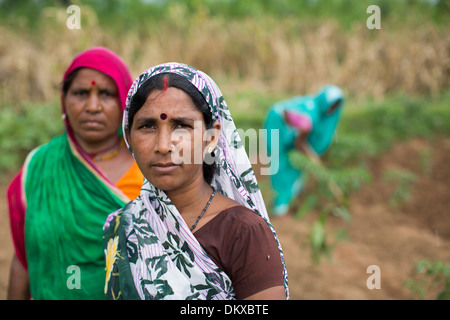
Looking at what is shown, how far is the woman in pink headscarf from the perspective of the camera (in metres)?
1.90

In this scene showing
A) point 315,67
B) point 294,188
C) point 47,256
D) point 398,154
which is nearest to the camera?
point 47,256

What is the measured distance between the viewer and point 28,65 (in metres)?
7.46

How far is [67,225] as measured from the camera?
193 cm

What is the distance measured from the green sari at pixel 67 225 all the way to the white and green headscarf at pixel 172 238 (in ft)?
1.43

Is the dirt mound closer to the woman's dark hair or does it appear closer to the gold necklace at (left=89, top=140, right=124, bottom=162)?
the gold necklace at (left=89, top=140, right=124, bottom=162)

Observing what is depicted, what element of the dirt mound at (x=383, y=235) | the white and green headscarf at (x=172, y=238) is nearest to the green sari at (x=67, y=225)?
the white and green headscarf at (x=172, y=238)

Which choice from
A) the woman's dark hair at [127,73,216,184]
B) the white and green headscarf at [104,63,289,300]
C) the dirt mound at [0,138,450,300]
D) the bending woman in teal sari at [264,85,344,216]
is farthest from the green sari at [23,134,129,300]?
the bending woman in teal sari at [264,85,344,216]

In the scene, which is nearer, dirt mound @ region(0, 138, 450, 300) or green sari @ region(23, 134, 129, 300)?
green sari @ region(23, 134, 129, 300)

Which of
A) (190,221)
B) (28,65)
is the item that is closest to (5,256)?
(190,221)

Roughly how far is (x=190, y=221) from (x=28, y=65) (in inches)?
280

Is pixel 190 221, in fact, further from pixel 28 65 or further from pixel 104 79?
pixel 28 65

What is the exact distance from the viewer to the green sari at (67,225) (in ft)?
6.19

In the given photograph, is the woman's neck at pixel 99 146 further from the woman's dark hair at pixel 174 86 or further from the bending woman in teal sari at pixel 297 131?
the bending woman in teal sari at pixel 297 131
